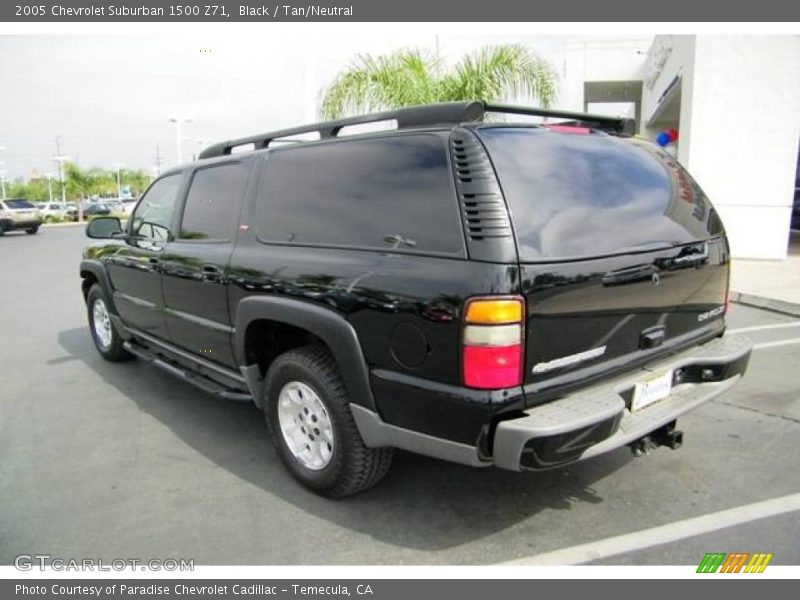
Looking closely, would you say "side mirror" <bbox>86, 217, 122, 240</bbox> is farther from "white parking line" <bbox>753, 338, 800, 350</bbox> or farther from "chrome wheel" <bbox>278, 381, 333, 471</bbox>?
"white parking line" <bbox>753, 338, 800, 350</bbox>

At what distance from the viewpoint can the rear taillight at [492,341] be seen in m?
2.33

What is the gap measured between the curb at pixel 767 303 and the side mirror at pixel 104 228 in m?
7.62

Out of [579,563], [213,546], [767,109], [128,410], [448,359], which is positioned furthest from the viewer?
[767,109]

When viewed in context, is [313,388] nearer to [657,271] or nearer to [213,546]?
[213,546]

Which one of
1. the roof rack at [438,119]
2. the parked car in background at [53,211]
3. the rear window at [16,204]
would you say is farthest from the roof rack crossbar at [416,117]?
Answer: the parked car in background at [53,211]

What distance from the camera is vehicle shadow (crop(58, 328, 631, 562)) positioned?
9.51 ft

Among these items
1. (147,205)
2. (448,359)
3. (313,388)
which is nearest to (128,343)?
(147,205)

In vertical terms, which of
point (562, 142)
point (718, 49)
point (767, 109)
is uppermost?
point (718, 49)

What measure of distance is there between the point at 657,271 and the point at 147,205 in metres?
4.04

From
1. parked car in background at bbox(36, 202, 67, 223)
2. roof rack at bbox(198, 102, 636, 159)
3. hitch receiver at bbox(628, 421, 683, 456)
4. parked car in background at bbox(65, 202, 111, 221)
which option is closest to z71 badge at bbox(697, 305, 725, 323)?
hitch receiver at bbox(628, 421, 683, 456)

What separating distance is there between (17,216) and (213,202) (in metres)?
26.5

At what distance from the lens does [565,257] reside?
2516mm

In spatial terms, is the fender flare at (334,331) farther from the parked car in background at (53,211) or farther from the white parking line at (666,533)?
the parked car in background at (53,211)

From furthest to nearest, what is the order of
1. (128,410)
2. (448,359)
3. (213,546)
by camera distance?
(128,410) < (213,546) < (448,359)
